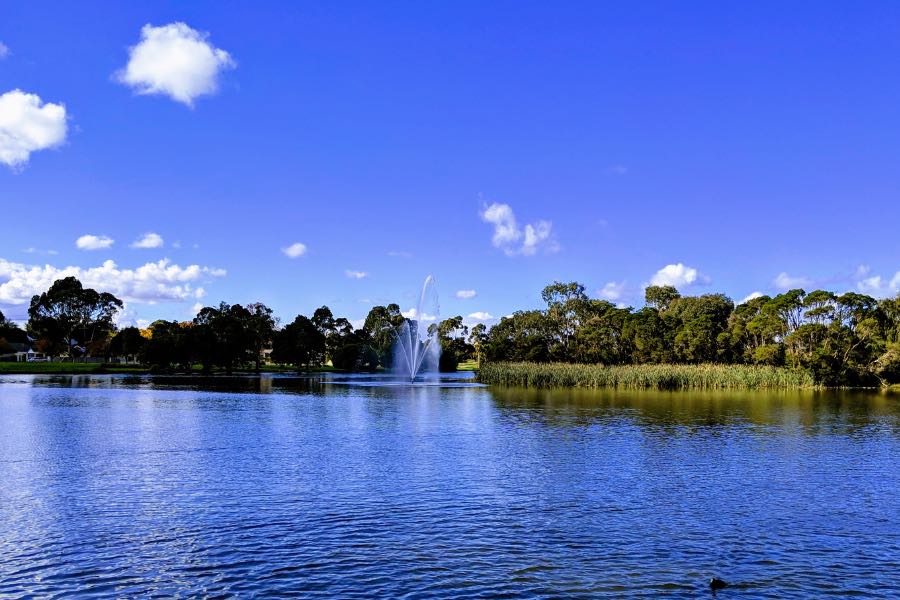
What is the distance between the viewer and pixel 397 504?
18.3 metres

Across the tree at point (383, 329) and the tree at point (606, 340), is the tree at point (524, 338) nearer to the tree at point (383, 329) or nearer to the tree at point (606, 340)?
the tree at point (606, 340)

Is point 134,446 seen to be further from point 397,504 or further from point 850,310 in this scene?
point 850,310

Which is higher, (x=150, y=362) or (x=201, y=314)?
(x=201, y=314)

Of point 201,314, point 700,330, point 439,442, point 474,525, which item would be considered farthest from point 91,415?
point 201,314

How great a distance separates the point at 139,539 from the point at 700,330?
8077cm

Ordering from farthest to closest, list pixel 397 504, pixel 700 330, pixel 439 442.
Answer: pixel 700 330 → pixel 439 442 → pixel 397 504

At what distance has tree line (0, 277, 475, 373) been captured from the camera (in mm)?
112625

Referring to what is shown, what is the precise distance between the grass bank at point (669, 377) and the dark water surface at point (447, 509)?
34.5 metres

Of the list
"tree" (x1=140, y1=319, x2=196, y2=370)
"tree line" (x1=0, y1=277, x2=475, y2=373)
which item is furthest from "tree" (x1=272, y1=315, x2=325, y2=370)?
"tree" (x1=140, y1=319, x2=196, y2=370)

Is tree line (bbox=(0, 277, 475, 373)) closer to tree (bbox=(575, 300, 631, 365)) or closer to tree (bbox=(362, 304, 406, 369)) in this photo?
tree (bbox=(362, 304, 406, 369))

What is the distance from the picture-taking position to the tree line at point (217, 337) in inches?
4434

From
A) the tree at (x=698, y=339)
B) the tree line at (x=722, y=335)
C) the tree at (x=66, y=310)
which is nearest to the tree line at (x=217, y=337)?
the tree at (x=66, y=310)

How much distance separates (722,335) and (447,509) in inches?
3000

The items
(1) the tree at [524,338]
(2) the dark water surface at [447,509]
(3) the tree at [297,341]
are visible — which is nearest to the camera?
(2) the dark water surface at [447,509]
